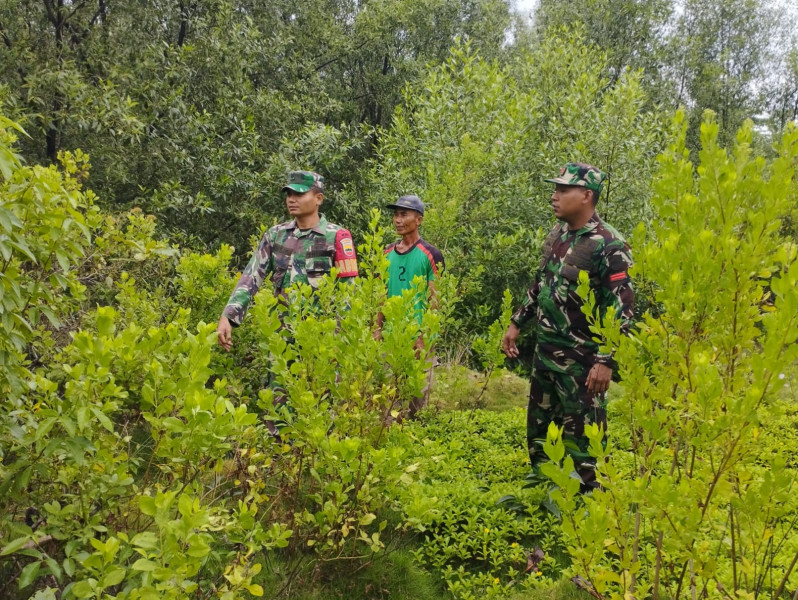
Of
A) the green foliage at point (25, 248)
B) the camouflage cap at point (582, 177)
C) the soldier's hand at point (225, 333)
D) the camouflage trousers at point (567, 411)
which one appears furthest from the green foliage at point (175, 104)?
the camouflage trousers at point (567, 411)

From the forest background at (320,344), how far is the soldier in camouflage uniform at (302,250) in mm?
506

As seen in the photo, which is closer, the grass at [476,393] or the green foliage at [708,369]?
the green foliage at [708,369]

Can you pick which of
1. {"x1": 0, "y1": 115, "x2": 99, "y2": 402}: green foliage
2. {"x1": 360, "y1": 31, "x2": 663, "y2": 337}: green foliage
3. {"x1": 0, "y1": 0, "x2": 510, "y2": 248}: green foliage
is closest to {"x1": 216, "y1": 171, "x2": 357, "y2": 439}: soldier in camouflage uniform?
{"x1": 0, "y1": 115, "x2": 99, "y2": 402}: green foliage

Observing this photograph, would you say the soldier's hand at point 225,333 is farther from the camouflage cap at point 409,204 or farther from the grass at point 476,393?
the grass at point 476,393

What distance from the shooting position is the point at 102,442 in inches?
82.7

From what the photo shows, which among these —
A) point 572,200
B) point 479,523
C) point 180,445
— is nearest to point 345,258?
point 572,200

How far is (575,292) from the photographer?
3.93 meters

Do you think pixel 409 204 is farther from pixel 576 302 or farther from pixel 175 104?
pixel 175 104

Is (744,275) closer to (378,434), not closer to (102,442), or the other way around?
(378,434)

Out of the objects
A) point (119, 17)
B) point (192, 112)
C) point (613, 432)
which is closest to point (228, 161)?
point (192, 112)

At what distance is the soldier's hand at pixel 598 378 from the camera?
356 centimetres

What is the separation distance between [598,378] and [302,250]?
2.34m

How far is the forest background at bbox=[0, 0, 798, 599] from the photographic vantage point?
6.07 feet

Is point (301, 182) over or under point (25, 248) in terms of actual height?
over
